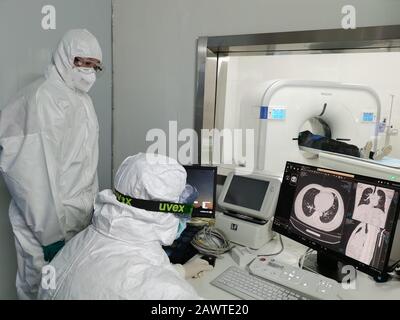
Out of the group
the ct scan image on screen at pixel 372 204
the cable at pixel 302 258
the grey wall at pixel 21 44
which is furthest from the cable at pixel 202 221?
the grey wall at pixel 21 44

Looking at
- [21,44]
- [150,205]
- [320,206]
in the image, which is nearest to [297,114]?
[320,206]

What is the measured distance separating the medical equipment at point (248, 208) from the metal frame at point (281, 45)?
16.9 inches

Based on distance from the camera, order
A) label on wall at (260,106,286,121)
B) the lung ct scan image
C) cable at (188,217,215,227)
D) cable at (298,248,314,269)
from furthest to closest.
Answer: label on wall at (260,106,286,121), cable at (188,217,215,227), cable at (298,248,314,269), the lung ct scan image

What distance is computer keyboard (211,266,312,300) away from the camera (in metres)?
1.04

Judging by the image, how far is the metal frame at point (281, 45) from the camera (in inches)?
51.7

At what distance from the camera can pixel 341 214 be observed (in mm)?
1156

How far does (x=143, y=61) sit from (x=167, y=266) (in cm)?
143

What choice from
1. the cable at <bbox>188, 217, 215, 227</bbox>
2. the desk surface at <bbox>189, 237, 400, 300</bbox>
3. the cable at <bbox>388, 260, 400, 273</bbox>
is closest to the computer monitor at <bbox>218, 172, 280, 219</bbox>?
the cable at <bbox>188, 217, 215, 227</bbox>

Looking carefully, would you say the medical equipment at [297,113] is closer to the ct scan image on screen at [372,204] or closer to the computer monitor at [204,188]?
the computer monitor at [204,188]

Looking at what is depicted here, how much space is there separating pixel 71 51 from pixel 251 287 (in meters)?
1.26

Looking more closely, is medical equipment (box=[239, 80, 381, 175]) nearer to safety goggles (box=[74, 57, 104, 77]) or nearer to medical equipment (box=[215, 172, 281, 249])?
medical equipment (box=[215, 172, 281, 249])

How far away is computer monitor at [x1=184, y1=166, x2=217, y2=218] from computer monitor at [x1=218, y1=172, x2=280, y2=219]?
0.22 ft

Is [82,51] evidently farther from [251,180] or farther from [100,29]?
[251,180]

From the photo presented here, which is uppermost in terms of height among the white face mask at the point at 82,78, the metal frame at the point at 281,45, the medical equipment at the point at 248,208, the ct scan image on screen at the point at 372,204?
the metal frame at the point at 281,45
